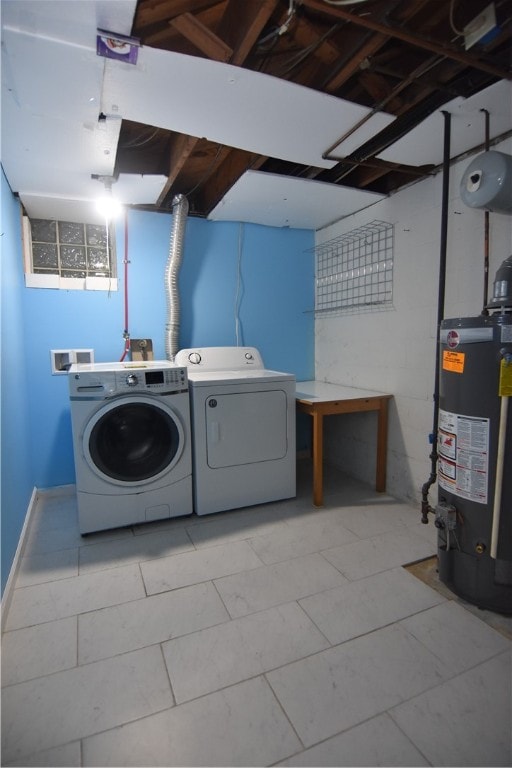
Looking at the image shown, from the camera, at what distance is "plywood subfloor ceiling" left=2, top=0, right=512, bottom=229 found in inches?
48.3

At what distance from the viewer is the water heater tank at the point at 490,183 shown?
1.59m

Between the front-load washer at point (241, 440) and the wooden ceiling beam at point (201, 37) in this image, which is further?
the front-load washer at point (241, 440)

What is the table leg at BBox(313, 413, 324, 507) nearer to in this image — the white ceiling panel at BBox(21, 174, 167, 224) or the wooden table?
the wooden table

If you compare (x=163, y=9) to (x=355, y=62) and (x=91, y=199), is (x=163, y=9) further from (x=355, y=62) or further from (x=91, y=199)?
(x=91, y=199)

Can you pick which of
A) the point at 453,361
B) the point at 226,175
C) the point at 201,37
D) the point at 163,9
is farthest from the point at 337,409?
the point at 163,9

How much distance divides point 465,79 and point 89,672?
106 inches

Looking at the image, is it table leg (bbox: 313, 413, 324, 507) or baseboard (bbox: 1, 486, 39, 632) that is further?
table leg (bbox: 313, 413, 324, 507)

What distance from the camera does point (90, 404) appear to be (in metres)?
2.09

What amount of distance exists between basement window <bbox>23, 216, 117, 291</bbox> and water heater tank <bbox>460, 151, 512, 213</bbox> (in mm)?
2348

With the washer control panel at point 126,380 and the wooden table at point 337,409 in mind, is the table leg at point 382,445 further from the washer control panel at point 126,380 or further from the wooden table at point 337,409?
the washer control panel at point 126,380

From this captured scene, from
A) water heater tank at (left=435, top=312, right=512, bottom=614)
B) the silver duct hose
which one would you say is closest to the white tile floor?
water heater tank at (left=435, top=312, right=512, bottom=614)

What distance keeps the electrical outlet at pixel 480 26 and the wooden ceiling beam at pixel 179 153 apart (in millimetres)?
1202

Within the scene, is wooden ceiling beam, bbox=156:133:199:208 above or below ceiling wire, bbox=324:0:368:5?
above

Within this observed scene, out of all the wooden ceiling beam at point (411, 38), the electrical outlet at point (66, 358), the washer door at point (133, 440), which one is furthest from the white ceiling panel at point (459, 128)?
the electrical outlet at point (66, 358)
